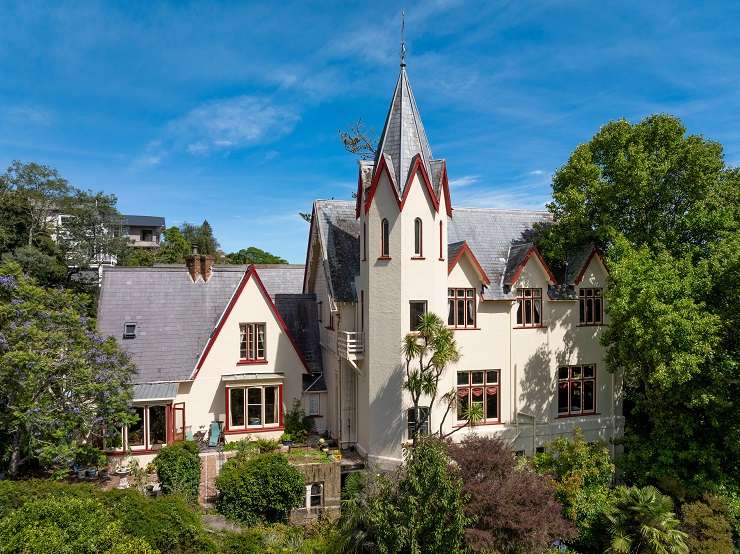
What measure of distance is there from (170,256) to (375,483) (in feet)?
235

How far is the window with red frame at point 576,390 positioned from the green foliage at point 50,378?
2156cm

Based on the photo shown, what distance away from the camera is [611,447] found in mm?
25719

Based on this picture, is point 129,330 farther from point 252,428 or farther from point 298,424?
point 298,424

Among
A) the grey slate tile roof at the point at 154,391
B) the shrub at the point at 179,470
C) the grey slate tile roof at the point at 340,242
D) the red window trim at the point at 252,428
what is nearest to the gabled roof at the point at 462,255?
the grey slate tile roof at the point at 340,242

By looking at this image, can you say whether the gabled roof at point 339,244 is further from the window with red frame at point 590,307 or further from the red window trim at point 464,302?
the window with red frame at point 590,307

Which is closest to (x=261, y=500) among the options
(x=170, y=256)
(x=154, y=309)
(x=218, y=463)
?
(x=218, y=463)

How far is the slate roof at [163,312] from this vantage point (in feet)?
80.3

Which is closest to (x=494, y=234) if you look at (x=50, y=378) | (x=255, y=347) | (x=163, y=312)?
(x=255, y=347)

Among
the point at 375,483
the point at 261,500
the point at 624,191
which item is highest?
the point at 624,191

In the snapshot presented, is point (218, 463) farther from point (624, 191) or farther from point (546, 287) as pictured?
point (624, 191)

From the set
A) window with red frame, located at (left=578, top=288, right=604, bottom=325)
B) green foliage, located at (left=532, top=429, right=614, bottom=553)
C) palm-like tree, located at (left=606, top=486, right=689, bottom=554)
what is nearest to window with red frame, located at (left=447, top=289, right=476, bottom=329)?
window with red frame, located at (left=578, top=288, right=604, bottom=325)

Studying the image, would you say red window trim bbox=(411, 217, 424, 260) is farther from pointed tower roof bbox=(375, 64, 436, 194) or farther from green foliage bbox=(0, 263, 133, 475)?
green foliage bbox=(0, 263, 133, 475)

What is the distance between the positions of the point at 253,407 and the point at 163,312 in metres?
7.17

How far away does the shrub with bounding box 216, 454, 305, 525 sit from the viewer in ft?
63.2
